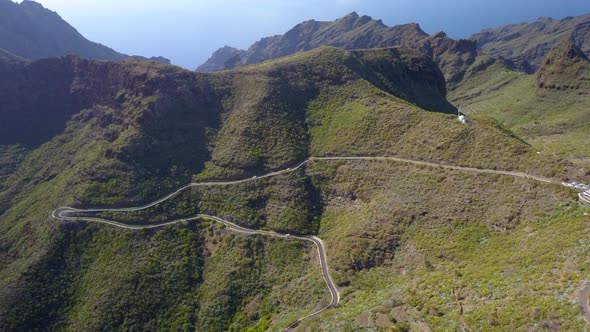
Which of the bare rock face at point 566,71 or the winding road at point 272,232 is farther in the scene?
the bare rock face at point 566,71

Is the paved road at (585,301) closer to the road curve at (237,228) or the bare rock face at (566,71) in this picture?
the road curve at (237,228)

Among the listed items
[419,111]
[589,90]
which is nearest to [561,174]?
[419,111]

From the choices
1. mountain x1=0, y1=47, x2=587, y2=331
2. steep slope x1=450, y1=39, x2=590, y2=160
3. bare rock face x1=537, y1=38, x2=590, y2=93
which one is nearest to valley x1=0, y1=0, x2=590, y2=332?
mountain x1=0, y1=47, x2=587, y2=331

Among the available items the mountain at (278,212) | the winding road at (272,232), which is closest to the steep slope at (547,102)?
the mountain at (278,212)

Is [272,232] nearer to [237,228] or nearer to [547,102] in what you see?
[237,228]

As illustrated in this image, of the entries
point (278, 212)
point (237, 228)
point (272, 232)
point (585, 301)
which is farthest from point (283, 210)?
point (585, 301)

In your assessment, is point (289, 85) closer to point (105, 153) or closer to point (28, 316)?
point (105, 153)
